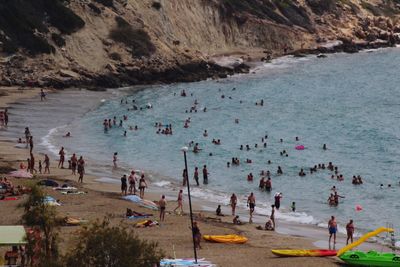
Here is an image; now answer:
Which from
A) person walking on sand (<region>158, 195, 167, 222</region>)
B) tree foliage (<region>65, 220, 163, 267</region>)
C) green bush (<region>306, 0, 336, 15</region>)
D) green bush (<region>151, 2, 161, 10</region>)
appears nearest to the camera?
tree foliage (<region>65, 220, 163, 267</region>)

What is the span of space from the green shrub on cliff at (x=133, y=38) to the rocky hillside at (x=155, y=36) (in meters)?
0.12

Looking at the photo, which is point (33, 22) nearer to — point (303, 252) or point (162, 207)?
point (162, 207)

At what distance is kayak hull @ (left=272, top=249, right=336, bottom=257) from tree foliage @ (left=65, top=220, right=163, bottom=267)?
10169 mm

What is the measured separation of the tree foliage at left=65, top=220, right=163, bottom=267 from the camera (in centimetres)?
1502

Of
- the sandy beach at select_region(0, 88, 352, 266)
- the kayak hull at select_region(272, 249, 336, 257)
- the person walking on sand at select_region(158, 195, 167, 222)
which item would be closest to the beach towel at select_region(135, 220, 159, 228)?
the sandy beach at select_region(0, 88, 352, 266)

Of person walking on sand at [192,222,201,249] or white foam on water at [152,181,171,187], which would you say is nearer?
person walking on sand at [192,222,201,249]

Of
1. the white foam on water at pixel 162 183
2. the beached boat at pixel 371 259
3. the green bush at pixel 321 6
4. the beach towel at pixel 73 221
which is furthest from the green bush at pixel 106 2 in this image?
the beached boat at pixel 371 259

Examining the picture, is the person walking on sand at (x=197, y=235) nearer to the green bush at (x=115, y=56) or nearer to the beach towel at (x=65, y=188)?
the beach towel at (x=65, y=188)

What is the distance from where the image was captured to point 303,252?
2500 centimetres

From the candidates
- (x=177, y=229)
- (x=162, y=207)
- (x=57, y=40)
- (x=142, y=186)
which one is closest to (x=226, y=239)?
(x=177, y=229)

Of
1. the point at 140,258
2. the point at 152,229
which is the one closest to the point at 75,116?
the point at 152,229

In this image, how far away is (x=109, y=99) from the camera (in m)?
69.7

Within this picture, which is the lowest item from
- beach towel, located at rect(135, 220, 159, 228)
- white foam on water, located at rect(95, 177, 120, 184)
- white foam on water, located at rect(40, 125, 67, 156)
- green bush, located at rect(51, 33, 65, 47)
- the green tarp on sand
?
beach towel, located at rect(135, 220, 159, 228)

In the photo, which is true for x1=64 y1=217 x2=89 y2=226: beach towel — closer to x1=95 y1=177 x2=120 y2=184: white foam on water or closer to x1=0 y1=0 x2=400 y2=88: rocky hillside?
x1=95 y1=177 x2=120 y2=184: white foam on water
